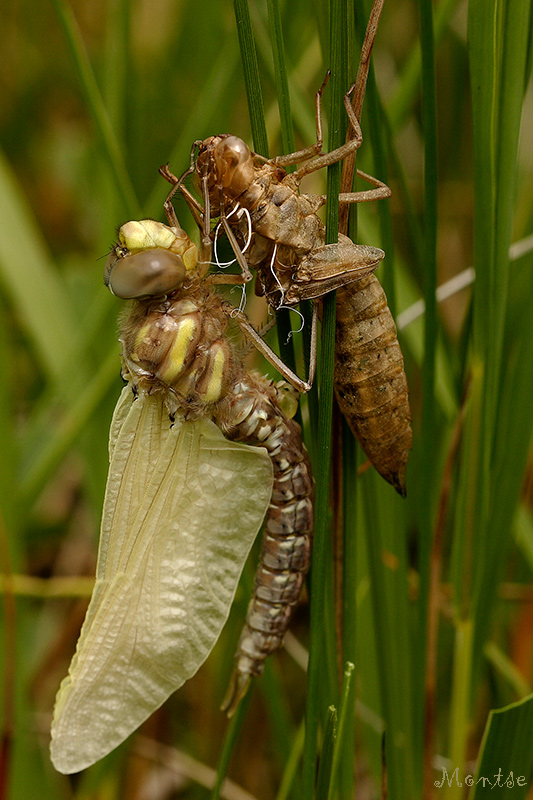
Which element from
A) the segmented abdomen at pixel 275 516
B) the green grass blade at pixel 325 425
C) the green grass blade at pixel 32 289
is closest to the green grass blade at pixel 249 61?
the green grass blade at pixel 325 425

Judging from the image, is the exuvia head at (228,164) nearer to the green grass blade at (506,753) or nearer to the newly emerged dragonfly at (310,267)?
the newly emerged dragonfly at (310,267)

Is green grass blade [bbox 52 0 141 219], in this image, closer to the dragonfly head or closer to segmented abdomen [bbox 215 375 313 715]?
the dragonfly head

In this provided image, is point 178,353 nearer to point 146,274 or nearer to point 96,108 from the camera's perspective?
point 146,274

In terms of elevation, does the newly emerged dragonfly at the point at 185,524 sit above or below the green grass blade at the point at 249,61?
below

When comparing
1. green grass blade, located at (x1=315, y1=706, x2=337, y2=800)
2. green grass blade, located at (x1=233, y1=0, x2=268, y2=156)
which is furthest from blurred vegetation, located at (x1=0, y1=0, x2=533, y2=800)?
green grass blade, located at (x1=233, y1=0, x2=268, y2=156)

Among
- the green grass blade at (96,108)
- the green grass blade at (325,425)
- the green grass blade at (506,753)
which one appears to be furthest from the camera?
the green grass blade at (96,108)

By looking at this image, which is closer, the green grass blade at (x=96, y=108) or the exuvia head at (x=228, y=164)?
the exuvia head at (x=228, y=164)

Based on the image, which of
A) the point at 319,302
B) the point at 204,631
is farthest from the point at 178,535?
the point at 319,302

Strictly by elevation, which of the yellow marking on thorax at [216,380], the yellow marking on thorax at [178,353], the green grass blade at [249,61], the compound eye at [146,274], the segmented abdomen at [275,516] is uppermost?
the green grass blade at [249,61]

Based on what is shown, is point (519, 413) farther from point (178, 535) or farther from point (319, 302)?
point (178, 535)
